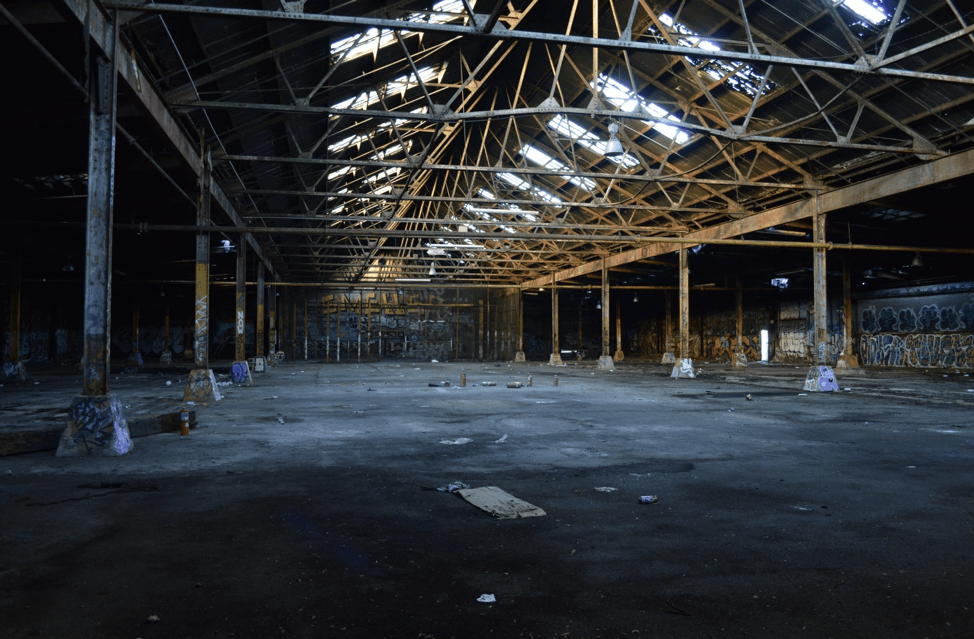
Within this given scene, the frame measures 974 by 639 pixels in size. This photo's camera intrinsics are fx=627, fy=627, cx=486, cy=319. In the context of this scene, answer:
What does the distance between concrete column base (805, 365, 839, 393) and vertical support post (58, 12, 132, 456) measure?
16.7m

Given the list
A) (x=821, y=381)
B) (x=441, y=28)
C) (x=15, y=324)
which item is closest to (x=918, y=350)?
(x=821, y=381)

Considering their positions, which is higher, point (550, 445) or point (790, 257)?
point (790, 257)

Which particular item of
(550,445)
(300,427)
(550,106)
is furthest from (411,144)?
(550,445)

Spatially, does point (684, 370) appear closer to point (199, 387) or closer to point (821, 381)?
point (821, 381)

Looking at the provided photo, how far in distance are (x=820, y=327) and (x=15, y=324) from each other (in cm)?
2611

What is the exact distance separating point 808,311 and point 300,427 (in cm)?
3412

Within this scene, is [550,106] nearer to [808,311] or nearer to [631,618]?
[631,618]

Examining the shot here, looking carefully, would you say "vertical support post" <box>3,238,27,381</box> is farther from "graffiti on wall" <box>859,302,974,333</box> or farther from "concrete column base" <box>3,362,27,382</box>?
"graffiti on wall" <box>859,302,974,333</box>

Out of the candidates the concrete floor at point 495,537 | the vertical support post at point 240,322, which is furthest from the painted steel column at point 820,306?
the vertical support post at point 240,322

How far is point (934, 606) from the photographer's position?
329 centimetres

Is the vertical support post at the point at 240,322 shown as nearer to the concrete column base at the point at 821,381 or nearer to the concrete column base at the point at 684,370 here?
the concrete column base at the point at 684,370

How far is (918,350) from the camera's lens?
31141mm

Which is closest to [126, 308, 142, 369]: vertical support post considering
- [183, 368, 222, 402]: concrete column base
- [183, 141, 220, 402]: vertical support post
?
[183, 141, 220, 402]: vertical support post

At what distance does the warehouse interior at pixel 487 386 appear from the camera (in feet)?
11.8
